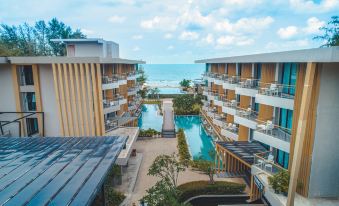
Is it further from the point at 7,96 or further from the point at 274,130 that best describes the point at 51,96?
the point at 274,130

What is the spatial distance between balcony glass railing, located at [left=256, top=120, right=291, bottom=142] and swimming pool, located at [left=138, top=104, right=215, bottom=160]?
742 cm

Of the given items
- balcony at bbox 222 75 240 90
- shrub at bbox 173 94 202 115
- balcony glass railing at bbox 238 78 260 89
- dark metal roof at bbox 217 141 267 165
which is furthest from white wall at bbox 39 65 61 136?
shrub at bbox 173 94 202 115

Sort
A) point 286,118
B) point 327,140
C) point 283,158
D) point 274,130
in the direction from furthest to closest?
point 274,130, point 283,158, point 286,118, point 327,140

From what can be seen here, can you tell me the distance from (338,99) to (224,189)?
28.8 feet

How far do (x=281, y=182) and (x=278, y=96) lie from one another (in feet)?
17.3

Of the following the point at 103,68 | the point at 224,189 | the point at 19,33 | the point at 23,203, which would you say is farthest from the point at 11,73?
the point at 19,33

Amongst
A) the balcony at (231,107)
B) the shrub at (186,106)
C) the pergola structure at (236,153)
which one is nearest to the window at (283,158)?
the pergola structure at (236,153)

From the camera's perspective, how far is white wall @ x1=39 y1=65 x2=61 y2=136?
18938 millimetres

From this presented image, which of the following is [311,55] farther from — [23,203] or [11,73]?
[11,73]

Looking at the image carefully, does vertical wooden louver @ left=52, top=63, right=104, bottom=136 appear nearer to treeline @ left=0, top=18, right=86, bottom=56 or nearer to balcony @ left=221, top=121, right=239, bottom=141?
balcony @ left=221, top=121, right=239, bottom=141

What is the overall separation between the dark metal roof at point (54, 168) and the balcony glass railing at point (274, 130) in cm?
901

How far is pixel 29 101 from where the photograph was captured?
19688 millimetres

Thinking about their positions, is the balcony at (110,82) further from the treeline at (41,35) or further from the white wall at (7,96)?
the treeline at (41,35)

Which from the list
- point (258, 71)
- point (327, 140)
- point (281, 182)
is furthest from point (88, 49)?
point (327, 140)
